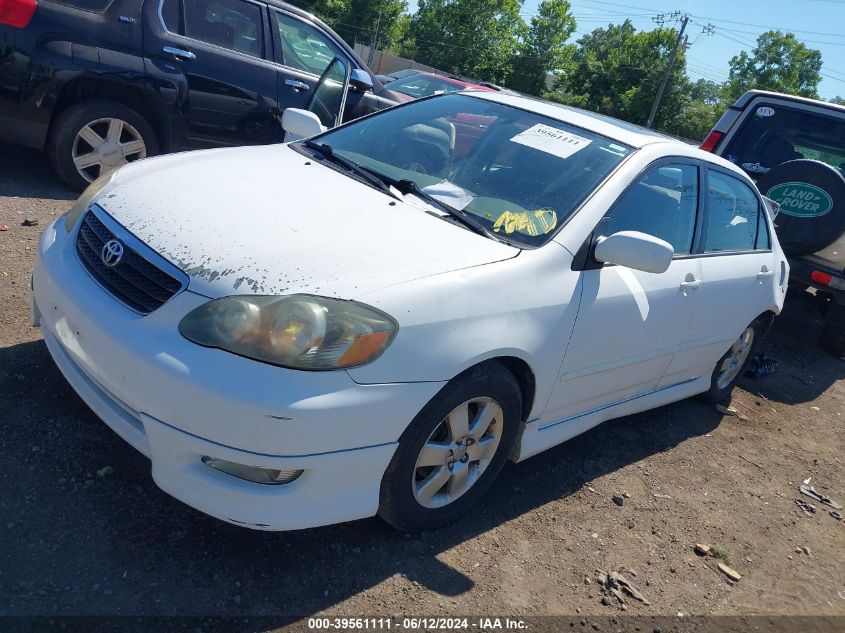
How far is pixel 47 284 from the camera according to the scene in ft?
8.96

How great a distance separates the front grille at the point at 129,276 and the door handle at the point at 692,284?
245 centimetres

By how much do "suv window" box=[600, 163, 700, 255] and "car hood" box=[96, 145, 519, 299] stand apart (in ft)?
2.47

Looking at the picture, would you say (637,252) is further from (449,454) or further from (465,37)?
(465,37)

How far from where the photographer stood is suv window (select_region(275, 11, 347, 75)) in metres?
6.30

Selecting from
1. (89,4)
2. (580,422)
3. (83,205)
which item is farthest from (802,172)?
(89,4)

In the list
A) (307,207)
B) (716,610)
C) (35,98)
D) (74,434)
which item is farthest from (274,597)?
(35,98)

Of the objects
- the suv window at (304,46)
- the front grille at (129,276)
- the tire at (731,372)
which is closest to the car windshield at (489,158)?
the front grille at (129,276)

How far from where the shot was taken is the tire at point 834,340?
270 inches

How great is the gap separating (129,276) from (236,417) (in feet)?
2.32

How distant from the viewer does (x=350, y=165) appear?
341 cm

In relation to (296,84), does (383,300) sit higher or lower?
lower

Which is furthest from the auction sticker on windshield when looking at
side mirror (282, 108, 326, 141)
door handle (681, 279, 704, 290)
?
side mirror (282, 108, 326, 141)

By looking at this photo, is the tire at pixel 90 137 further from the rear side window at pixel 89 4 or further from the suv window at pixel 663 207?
the suv window at pixel 663 207

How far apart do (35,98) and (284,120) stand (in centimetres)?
220
